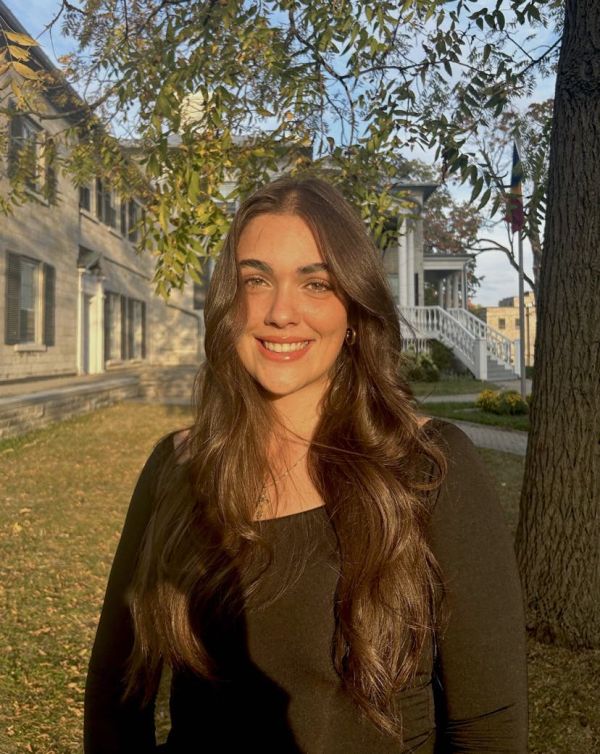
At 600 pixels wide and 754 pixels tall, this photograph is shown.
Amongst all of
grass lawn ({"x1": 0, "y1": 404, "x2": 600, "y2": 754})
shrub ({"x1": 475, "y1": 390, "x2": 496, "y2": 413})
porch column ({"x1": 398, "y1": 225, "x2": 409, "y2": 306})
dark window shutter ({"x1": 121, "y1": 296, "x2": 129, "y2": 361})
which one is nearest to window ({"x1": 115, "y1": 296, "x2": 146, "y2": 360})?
dark window shutter ({"x1": 121, "y1": 296, "x2": 129, "y2": 361})

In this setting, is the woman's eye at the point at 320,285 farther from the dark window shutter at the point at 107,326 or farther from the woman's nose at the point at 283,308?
the dark window shutter at the point at 107,326

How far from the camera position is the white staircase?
21.5 meters

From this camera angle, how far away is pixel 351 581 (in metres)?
1.50

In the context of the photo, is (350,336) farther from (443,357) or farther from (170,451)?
(443,357)

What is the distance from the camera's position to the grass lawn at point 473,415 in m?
11.9

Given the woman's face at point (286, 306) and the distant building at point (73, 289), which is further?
the distant building at point (73, 289)

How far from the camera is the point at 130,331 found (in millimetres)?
22438

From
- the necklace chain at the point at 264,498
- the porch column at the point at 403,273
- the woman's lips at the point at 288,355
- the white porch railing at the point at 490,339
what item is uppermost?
the porch column at the point at 403,273

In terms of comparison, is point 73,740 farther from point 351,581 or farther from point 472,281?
point 472,281

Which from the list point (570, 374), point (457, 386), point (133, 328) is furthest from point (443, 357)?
point (570, 374)

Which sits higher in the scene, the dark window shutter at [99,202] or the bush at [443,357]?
the dark window shutter at [99,202]

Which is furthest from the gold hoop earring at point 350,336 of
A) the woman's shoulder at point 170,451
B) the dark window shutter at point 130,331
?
the dark window shutter at point 130,331

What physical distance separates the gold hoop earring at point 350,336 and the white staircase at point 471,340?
65.9ft

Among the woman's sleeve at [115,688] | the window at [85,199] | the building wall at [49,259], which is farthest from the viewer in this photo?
the window at [85,199]
